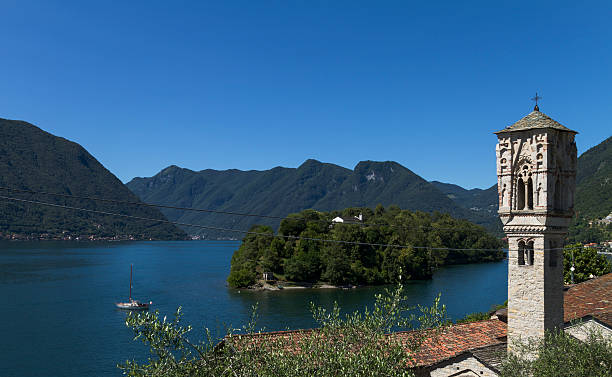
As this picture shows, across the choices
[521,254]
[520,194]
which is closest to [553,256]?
[521,254]

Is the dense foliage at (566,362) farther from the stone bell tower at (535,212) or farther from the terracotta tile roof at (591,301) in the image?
the terracotta tile roof at (591,301)

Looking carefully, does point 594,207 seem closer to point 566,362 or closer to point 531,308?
point 531,308

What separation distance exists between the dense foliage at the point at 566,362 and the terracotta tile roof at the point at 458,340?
2975 millimetres

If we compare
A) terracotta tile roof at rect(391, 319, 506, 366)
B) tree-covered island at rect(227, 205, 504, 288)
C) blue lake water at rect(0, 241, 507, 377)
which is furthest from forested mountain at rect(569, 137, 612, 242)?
terracotta tile roof at rect(391, 319, 506, 366)

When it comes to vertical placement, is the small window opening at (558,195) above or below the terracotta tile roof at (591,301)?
above

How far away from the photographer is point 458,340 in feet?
70.6

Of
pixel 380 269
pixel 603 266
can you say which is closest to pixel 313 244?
pixel 380 269

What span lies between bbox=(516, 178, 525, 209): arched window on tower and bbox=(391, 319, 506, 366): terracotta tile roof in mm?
5762

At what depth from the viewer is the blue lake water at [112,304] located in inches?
1683

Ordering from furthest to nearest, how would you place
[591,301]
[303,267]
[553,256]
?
[303,267]
[591,301]
[553,256]

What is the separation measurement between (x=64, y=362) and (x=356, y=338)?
123 feet

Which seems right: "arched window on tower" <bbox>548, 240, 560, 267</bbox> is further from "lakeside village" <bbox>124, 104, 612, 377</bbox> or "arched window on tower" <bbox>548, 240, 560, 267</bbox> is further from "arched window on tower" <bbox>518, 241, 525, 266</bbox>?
"arched window on tower" <bbox>518, 241, 525, 266</bbox>

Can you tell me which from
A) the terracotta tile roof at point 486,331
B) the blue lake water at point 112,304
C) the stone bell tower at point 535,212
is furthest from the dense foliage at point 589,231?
the stone bell tower at point 535,212

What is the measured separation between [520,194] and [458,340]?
7253 mm
